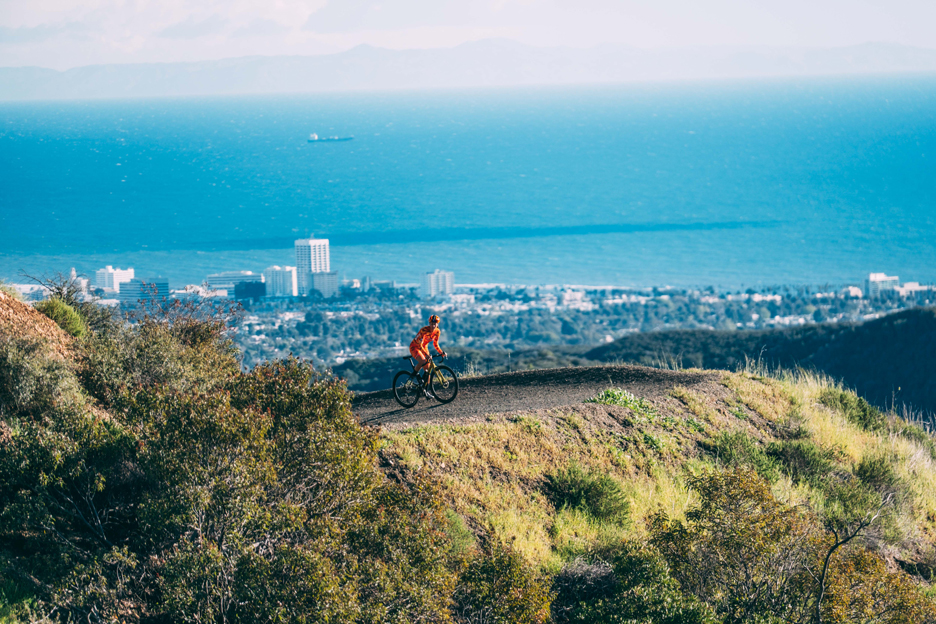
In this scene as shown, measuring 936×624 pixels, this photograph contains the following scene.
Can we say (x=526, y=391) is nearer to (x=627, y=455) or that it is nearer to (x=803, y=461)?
(x=627, y=455)

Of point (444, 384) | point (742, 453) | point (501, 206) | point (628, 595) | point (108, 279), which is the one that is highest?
point (501, 206)

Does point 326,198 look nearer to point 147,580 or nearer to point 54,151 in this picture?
point 54,151

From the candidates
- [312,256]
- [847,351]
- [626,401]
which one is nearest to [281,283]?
[312,256]

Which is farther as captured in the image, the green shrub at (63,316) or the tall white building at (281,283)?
the tall white building at (281,283)

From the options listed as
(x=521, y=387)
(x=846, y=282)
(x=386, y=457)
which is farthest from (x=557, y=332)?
(x=386, y=457)

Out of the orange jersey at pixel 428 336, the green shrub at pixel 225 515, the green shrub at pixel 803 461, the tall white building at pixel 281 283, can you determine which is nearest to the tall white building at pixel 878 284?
the tall white building at pixel 281 283

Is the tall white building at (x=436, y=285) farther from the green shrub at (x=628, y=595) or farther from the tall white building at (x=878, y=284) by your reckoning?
the green shrub at (x=628, y=595)
